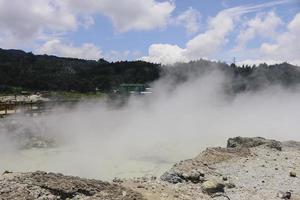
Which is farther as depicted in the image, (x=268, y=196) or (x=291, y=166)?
(x=291, y=166)

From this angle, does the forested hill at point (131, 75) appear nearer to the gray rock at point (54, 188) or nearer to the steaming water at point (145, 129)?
the steaming water at point (145, 129)

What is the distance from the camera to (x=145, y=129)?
88.7 ft

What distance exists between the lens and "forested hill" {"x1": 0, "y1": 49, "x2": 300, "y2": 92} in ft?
162

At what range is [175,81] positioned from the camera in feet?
152

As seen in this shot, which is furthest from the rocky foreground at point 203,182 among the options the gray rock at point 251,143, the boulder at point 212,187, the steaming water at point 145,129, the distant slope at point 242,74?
the distant slope at point 242,74

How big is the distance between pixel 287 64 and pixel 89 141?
3810cm

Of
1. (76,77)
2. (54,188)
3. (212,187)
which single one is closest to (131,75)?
(76,77)

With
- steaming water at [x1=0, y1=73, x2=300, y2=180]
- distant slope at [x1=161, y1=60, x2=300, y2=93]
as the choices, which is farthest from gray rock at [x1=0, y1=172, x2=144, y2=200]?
distant slope at [x1=161, y1=60, x2=300, y2=93]

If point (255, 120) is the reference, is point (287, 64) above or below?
above

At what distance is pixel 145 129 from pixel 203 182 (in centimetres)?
1515

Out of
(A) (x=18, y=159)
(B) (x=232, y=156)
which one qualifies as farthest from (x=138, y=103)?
(B) (x=232, y=156)

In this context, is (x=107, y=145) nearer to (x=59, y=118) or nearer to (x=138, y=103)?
(x=59, y=118)

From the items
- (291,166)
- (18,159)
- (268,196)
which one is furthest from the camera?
(18,159)

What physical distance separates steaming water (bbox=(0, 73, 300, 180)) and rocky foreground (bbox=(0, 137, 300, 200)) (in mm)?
2816
